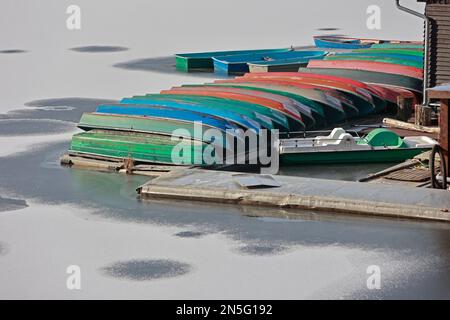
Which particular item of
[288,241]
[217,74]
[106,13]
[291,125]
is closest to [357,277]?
[288,241]

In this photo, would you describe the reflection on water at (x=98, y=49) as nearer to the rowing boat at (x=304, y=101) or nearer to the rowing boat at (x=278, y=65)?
the rowing boat at (x=278, y=65)

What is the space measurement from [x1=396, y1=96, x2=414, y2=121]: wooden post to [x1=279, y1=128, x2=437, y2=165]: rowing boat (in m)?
4.64

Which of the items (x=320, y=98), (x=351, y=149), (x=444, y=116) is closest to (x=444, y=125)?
(x=444, y=116)

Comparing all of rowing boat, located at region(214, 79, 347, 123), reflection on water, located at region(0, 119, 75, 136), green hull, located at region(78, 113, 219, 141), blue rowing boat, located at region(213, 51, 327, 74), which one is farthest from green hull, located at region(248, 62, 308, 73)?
green hull, located at region(78, 113, 219, 141)

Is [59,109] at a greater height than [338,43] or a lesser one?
lesser

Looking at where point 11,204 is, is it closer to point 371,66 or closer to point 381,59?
point 371,66

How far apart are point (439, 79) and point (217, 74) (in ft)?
47.1

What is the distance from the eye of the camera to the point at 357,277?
76.4ft

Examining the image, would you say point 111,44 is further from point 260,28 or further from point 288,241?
point 288,241

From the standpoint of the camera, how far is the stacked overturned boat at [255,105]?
3334 centimetres

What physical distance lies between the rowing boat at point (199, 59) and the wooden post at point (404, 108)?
1480 centimetres

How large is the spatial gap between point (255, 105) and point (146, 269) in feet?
40.9

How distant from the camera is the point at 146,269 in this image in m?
24.1

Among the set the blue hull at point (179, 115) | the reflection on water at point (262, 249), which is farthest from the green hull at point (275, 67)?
the reflection on water at point (262, 249)
